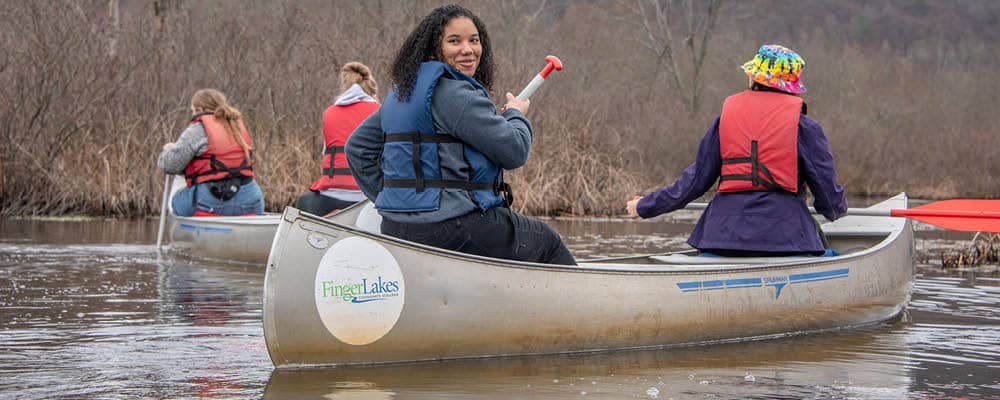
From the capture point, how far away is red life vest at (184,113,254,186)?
10227 millimetres

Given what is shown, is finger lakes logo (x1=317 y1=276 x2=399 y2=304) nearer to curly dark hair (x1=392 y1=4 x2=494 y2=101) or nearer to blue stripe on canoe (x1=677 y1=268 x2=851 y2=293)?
curly dark hair (x1=392 y1=4 x2=494 y2=101)

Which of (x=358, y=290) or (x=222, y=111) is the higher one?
(x=222, y=111)

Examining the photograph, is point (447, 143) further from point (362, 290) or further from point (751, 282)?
point (751, 282)

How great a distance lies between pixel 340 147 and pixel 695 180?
3.27 meters

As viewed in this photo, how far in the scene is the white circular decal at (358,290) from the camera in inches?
195

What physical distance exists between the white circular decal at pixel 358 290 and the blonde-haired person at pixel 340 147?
397 cm

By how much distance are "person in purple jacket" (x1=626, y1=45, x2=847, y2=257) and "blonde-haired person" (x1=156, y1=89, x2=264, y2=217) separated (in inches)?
183

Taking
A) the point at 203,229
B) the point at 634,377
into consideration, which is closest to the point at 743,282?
the point at 634,377

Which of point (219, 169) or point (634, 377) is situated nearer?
point (634, 377)

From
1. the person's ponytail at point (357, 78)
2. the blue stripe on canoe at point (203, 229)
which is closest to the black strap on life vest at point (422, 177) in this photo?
the person's ponytail at point (357, 78)

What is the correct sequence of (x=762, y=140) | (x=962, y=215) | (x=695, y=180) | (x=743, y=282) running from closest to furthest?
1. (x=743, y=282)
2. (x=762, y=140)
3. (x=695, y=180)
4. (x=962, y=215)

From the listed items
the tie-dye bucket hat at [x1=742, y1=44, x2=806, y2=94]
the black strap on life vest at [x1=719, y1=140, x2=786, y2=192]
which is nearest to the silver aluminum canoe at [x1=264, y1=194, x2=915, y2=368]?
the black strap on life vest at [x1=719, y1=140, x2=786, y2=192]

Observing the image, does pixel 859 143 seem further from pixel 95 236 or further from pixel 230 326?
pixel 230 326

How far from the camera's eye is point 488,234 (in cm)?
530
